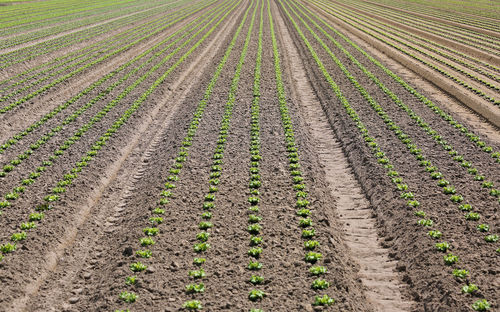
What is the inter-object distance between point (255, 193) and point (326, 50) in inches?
949

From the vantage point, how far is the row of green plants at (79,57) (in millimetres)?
23556

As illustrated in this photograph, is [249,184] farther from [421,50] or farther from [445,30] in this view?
[445,30]

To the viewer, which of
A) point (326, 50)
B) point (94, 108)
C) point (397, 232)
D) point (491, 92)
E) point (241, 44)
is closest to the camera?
point (397, 232)

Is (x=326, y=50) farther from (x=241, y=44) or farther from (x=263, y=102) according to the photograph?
(x=263, y=102)

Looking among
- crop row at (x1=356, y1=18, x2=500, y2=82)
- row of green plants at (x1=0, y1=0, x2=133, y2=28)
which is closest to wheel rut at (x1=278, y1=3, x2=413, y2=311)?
crop row at (x1=356, y1=18, x2=500, y2=82)

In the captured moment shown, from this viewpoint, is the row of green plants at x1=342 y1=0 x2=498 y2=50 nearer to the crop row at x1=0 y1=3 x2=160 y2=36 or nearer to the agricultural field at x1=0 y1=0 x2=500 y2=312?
the agricultural field at x1=0 y1=0 x2=500 y2=312

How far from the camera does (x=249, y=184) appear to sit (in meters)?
12.9

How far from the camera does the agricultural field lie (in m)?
8.80

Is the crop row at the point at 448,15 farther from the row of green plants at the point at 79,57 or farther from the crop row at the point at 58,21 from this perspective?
the crop row at the point at 58,21

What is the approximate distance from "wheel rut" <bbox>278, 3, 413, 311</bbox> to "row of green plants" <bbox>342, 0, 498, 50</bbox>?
25.6 m

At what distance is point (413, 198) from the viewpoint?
12.0 meters

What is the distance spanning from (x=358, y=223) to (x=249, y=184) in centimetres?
356

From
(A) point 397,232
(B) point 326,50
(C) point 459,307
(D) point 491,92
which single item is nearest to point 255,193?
(A) point 397,232

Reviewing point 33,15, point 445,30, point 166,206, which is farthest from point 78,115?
point 33,15
